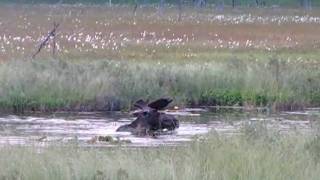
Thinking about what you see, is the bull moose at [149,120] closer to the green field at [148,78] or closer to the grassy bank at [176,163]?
the green field at [148,78]

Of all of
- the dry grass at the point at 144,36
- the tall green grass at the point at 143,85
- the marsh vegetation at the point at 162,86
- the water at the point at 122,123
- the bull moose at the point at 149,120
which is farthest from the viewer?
the dry grass at the point at 144,36

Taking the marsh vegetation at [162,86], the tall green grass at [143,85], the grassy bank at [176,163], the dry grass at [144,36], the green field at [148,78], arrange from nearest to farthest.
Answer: the grassy bank at [176,163]
the marsh vegetation at [162,86]
the tall green grass at [143,85]
the green field at [148,78]
the dry grass at [144,36]

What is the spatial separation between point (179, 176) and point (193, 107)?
14.5 m

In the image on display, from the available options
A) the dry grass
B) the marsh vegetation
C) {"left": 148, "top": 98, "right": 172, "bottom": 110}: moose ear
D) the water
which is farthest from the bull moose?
the dry grass

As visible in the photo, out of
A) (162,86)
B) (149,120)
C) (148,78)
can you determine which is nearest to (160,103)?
(149,120)

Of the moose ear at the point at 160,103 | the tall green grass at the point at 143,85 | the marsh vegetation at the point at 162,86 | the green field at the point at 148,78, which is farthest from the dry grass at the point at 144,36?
the moose ear at the point at 160,103

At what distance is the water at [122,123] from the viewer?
741 inches

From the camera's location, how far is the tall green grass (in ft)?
83.3

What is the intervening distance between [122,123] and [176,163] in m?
9.86

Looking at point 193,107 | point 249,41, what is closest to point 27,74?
point 193,107

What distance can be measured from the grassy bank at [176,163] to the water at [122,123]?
3.00 meters

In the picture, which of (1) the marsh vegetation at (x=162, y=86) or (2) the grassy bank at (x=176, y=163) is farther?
(1) the marsh vegetation at (x=162, y=86)

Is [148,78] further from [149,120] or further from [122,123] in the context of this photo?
[149,120]

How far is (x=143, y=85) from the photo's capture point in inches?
1035
